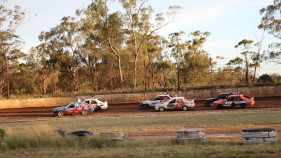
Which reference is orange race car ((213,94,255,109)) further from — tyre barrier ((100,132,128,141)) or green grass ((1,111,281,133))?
tyre barrier ((100,132,128,141))

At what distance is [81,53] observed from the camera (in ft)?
193

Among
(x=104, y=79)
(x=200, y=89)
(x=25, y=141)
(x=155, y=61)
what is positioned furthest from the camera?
(x=155, y=61)

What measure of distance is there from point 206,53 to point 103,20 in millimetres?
21141

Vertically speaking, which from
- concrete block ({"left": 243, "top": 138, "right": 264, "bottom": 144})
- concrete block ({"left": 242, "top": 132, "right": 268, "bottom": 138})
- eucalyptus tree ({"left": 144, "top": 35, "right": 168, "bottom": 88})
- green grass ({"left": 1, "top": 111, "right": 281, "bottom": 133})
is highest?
eucalyptus tree ({"left": 144, "top": 35, "right": 168, "bottom": 88})

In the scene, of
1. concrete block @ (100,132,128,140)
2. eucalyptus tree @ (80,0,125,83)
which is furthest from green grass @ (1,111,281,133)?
eucalyptus tree @ (80,0,125,83)

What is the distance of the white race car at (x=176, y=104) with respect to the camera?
28922mm

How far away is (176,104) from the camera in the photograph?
2920 centimetres

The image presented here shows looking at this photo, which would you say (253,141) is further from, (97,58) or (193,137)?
(97,58)

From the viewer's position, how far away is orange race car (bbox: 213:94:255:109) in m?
27.3

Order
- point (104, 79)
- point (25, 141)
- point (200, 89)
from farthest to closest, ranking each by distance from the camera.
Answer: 1. point (104, 79)
2. point (200, 89)
3. point (25, 141)

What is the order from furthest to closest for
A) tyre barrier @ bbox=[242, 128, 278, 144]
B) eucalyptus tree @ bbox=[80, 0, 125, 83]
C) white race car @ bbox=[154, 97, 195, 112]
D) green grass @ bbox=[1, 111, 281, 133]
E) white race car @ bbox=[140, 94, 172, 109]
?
1. eucalyptus tree @ bbox=[80, 0, 125, 83]
2. white race car @ bbox=[140, 94, 172, 109]
3. white race car @ bbox=[154, 97, 195, 112]
4. green grass @ bbox=[1, 111, 281, 133]
5. tyre barrier @ bbox=[242, 128, 278, 144]

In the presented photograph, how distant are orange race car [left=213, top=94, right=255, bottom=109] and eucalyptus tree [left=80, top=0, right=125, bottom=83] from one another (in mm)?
24981

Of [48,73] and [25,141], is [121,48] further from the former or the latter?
[25,141]

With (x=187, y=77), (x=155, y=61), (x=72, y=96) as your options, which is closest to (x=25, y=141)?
(x=72, y=96)
